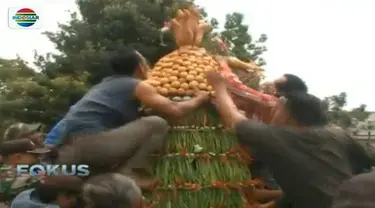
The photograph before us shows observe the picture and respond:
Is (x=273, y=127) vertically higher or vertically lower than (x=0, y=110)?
higher

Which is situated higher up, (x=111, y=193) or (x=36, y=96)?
(x=111, y=193)

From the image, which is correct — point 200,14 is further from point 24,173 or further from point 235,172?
point 24,173

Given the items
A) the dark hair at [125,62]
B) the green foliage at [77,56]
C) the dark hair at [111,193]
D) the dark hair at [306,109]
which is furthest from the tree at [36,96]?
the dark hair at [111,193]

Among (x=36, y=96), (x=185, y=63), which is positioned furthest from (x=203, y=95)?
(x=36, y=96)

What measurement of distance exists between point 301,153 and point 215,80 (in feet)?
1.65

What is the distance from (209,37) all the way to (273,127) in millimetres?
1114

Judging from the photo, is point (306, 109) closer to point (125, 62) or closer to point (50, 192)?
point (125, 62)

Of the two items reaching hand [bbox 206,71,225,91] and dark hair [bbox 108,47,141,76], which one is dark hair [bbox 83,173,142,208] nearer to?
reaching hand [bbox 206,71,225,91]

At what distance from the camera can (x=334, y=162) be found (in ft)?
9.73

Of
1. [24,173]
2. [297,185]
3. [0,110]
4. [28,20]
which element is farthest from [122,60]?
[0,110]

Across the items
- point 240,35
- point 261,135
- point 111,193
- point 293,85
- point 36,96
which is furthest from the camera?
point 240,35

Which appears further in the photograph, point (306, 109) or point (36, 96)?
point (36, 96)

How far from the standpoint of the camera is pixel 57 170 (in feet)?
9.74

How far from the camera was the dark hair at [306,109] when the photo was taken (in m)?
3.09
